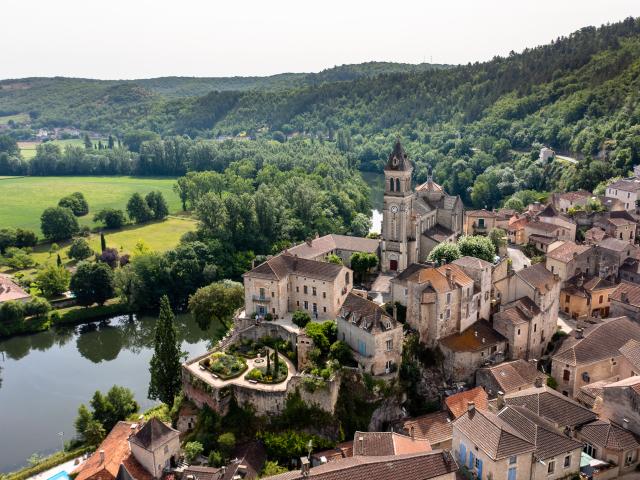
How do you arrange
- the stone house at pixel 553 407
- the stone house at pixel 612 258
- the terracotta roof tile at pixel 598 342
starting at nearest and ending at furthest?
the stone house at pixel 553 407 → the terracotta roof tile at pixel 598 342 → the stone house at pixel 612 258

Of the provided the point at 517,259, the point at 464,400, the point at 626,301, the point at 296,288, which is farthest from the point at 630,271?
the point at 296,288

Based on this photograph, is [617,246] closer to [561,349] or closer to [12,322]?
[561,349]

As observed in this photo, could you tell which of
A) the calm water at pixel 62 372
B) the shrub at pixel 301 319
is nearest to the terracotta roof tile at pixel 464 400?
the shrub at pixel 301 319

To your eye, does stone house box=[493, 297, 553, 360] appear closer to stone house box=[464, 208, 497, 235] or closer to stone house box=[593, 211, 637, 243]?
stone house box=[593, 211, 637, 243]

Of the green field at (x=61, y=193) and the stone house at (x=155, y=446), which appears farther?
the green field at (x=61, y=193)

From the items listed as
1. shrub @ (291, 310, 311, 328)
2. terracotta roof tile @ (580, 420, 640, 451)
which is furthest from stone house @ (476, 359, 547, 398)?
shrub @ (291, 310, 311, 328)

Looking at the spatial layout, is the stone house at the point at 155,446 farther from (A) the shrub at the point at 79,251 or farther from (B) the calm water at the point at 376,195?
(B) the calm water at the point at 376,195

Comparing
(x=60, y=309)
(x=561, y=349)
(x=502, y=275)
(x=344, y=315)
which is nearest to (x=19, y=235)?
(x=60, y=309)
